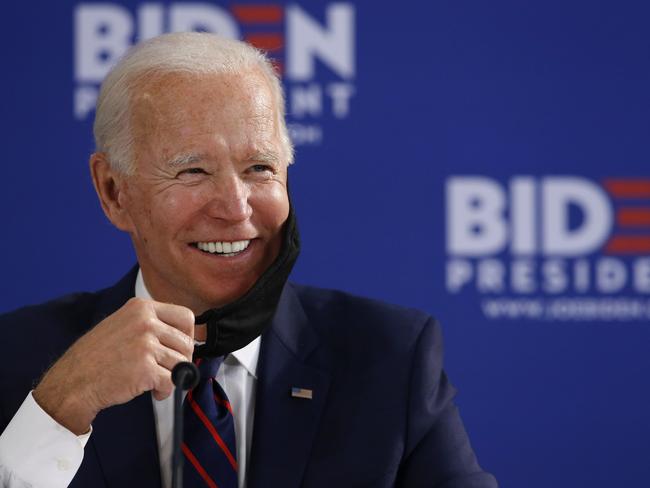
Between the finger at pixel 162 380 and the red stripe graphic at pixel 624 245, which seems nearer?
the finger at pixel 162 380

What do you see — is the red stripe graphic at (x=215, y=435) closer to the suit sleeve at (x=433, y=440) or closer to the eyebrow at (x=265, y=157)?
the suit sleeve at (x=433, y=440)

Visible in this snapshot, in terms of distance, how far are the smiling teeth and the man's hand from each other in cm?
24

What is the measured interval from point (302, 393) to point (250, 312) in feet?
0.64

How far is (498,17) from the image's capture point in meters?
3.07

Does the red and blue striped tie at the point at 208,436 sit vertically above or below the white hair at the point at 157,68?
below

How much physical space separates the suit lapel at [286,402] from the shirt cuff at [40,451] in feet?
1.10

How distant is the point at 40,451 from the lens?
1.70 m

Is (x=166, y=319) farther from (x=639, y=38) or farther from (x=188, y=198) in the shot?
(x=639, y=38)

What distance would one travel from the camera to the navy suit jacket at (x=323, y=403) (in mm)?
1883

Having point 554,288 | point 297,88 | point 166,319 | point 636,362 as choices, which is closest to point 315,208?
point 297,88

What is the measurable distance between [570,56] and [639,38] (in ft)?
0.68

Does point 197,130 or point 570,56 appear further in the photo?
point 570,56

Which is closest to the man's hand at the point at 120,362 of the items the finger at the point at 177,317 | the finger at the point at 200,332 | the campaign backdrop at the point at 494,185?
the finger at the point at 177,317

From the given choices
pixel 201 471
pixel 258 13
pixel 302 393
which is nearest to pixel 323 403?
pixel 302 393
